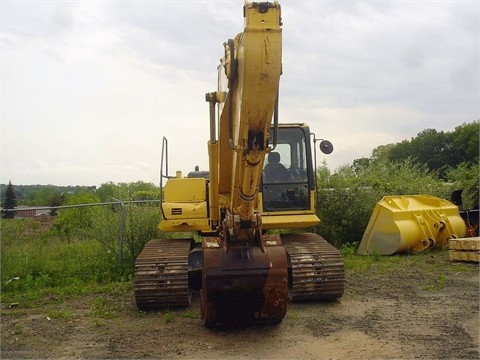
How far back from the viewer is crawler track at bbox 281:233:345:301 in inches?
300

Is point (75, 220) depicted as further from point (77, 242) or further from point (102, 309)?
point (102, 309)

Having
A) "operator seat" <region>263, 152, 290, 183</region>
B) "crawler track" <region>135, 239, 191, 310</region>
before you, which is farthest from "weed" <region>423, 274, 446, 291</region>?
"crawler track" <region>135, 239, 191, 310</region>

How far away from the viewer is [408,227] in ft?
39.7

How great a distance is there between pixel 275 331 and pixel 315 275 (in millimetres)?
1356

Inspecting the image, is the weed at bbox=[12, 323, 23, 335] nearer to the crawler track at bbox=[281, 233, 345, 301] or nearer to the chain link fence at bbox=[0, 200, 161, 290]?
A: the chain link fence at bbox=[0, 200, 161, 290]

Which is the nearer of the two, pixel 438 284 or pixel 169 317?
pixel 169 317

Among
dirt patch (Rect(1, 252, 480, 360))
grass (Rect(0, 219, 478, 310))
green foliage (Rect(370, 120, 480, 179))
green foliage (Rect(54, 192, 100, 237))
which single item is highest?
green foliage (Rect(370, 120, 480, 179))

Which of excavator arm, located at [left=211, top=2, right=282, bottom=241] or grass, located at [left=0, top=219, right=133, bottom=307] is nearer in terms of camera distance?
excavator arm, located at [left=211, top=2, right=282, bottom=241]

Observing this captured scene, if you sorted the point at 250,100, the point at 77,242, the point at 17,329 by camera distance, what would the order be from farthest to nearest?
the point at 77,242 → the point at 17,329 → the point at 250,100

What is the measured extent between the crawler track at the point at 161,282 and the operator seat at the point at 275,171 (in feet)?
6.33

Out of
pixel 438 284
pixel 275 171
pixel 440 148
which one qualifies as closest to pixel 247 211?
pixel 275 171

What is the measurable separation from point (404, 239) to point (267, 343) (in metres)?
6.60

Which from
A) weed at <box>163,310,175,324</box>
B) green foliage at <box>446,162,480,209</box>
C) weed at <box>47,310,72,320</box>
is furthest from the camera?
green foliage at <box>446,162,480,209</box>

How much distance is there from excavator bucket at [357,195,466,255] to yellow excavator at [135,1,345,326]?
3.85m
